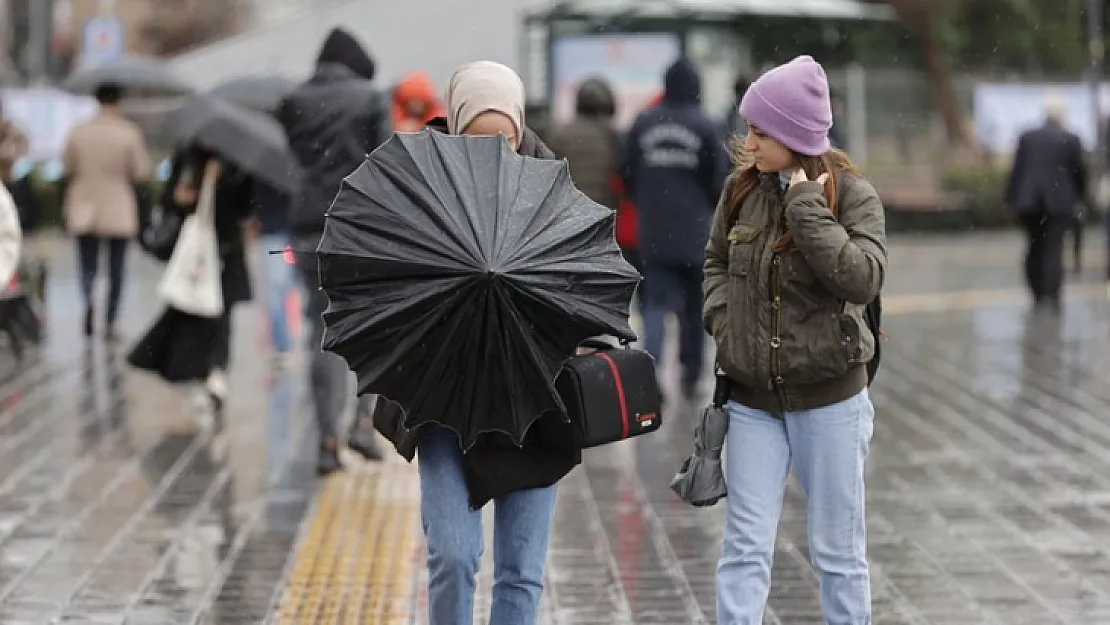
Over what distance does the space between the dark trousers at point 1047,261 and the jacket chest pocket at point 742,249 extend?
448 inches

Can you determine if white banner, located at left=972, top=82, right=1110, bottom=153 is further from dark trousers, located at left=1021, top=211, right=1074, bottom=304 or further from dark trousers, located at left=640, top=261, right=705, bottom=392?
dark trousers, located at left=640, top=261, right=705, bottom=392

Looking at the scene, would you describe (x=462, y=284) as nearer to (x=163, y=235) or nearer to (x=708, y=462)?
(x=708, y=462)

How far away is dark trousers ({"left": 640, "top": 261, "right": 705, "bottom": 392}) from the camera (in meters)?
11.1

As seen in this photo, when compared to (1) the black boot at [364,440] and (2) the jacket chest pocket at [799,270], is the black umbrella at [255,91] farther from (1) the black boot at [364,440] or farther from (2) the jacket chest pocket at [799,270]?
(2) the jacket chest pocket at [799,270]

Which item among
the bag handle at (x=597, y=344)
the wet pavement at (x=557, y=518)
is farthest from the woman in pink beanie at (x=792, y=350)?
the wet pavement at (x=557, y=518)

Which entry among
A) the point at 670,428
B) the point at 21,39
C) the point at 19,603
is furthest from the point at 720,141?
the point at 21,39

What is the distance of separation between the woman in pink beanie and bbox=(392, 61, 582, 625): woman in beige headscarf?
0.60m

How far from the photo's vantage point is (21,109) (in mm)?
25328

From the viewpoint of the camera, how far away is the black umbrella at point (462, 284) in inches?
178

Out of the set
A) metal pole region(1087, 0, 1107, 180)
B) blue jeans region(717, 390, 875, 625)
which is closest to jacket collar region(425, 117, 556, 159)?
blue jeans region(717, 390, 875, 625)

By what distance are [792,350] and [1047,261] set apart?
11.5 metres

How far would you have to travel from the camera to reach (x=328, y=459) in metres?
8.90

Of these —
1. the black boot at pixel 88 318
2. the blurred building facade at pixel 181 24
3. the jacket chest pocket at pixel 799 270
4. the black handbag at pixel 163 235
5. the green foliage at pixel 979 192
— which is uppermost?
the blurred building facade at pixel 181 24

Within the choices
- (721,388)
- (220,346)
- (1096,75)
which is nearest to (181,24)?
(1096,75)
